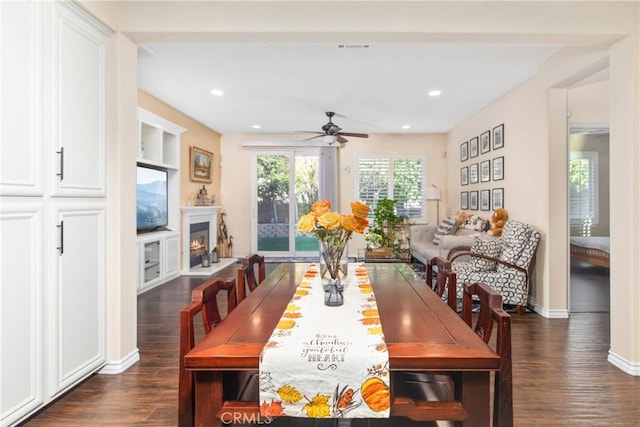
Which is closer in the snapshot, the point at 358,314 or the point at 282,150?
the point at 358,314

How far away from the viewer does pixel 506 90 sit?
4492 millimetres

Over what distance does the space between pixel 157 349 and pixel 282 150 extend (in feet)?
17.3

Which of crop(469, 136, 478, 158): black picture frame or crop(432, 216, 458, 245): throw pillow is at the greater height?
crop(469, 136, 478, 158): black picture frame

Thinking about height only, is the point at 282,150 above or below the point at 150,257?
above

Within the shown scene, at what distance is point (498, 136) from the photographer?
15.8 ft

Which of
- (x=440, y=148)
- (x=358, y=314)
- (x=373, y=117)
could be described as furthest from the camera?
(x=440, y=148)

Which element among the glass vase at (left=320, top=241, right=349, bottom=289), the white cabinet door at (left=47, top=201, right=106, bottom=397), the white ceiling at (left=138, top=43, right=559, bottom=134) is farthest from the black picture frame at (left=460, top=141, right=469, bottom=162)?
the white cabinet door at (left=47, top=201, right=106, bottom=397)

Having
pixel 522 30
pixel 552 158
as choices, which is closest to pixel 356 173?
pixel 552 158

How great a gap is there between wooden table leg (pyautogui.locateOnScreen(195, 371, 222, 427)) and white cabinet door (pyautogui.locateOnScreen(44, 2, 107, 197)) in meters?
1.58

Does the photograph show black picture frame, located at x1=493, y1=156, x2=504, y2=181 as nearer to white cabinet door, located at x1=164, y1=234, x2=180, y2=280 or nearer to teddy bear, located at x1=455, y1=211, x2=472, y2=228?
teddy bear, located at x1=455, y1=211, x2=472, y2=228

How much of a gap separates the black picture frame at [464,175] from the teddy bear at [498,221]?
1.64 m

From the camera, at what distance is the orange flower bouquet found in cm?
156

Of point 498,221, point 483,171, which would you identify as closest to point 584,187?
point 483,171

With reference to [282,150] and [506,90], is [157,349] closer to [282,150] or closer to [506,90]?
[506,90]
